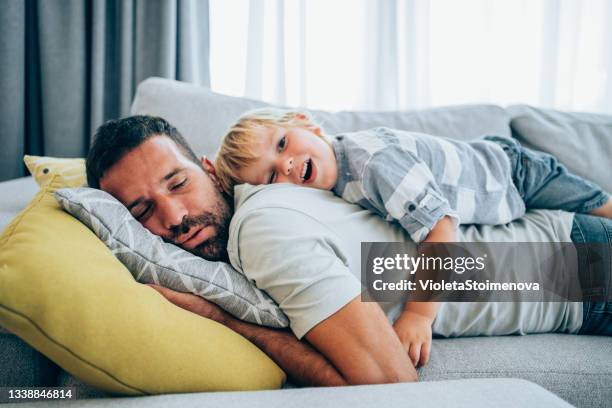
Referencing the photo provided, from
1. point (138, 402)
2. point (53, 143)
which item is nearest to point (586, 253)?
point (138, 402)

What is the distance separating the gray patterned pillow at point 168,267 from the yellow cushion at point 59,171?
278 millimetres

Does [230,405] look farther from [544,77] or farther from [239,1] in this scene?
[544,77]

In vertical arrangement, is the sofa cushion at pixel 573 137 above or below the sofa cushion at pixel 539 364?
above

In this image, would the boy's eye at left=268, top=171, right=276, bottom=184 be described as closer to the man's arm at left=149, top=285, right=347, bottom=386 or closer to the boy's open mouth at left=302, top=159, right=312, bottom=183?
the boy's open mouth at left=302, top=159, right=312, bottom=183

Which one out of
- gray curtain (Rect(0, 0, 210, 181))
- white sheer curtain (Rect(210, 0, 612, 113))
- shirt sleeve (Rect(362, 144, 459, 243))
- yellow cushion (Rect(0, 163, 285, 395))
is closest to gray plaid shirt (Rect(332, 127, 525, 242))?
shirt sleeve (Rect(362, 144, 459, 243))

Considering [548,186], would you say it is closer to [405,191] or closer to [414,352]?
[405,191]

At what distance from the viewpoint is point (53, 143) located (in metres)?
2.44

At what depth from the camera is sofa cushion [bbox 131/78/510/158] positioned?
68.3 inches

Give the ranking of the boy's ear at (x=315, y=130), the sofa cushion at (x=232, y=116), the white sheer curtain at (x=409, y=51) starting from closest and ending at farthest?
1. the boy's ear at (x=315, y=130)
2. the sofa cushion at (x=232, y=116)
3. the white sheer curtain at (x=409, y=51)

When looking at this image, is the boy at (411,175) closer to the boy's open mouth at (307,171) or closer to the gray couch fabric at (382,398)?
the boy's open mouth at (307,171)

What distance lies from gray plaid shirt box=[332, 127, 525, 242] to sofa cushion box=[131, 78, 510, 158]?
362 millimetres

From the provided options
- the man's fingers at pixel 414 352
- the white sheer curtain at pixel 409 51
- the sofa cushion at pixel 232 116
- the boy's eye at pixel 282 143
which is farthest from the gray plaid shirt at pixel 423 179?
the white sheer curtain at pixel 409 51

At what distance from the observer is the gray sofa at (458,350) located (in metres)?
0.69

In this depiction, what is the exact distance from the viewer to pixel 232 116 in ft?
5.76
